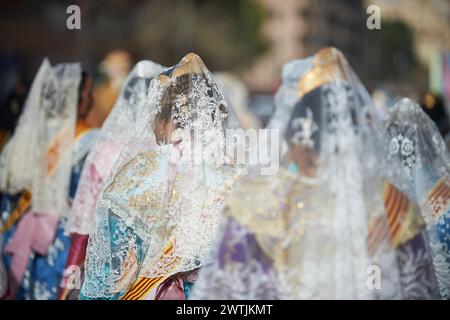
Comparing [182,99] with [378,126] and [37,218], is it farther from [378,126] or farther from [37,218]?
[37,218]

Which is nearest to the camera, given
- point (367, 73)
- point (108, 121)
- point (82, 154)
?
point (108, 121)

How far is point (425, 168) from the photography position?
3373 mm

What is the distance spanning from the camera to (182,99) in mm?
3119

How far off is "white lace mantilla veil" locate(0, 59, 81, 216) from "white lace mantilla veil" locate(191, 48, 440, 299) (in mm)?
1741

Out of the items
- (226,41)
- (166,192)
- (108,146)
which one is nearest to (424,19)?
(226,41)

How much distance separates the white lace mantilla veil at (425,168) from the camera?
322cm

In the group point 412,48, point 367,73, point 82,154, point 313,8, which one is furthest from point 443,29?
point 82,154

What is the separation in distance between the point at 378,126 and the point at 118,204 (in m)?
0.96

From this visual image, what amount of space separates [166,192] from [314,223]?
59 centimetres

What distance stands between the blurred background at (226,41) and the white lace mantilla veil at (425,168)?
1.89m

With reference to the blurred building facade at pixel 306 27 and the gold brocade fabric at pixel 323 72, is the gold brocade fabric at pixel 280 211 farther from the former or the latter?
the blurred building facade at pixel 306 27

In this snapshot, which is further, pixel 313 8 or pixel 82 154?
pixel 313 8

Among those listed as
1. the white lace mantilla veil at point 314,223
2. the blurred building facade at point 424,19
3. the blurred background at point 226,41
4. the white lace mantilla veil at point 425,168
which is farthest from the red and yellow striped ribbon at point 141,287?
the blurred building facade at point 424,19

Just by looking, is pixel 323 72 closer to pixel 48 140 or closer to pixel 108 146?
pixel 108 146
